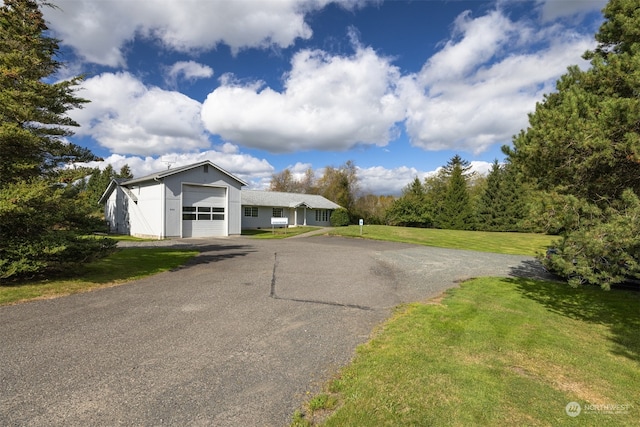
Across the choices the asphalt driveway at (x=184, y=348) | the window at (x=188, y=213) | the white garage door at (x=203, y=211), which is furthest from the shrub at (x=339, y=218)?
the asphalt driveway at (x=184, y=348)

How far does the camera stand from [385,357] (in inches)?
172

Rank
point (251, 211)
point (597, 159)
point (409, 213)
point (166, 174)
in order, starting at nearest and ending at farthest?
point (597, 159), point (166, 174), point (251, 211), point (409, 213)

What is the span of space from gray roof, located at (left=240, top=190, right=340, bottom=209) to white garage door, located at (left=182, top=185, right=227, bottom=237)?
7.82 metres

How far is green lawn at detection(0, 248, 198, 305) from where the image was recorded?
724 centimetres

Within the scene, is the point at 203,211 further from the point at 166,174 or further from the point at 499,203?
the point at 499,203

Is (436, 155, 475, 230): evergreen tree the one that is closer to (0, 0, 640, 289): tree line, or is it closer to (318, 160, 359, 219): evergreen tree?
(318, 160, 359, 219): evergreen tree

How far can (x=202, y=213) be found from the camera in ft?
80.8

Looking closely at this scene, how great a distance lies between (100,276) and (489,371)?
9.81 m

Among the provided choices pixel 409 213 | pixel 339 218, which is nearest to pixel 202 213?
pixel 339 218

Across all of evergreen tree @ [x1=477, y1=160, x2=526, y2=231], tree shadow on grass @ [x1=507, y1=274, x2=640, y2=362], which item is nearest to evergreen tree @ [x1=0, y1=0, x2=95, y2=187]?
tree shadow on grass @ [x1=507, y1=274, x2=640, y2=362]

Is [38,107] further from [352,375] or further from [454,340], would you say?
[454,340]

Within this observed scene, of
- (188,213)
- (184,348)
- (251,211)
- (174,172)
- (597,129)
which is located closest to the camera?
(184,348)

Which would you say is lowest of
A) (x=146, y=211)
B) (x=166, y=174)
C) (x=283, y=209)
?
(x=146, y=211)

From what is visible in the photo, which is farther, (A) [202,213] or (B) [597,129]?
(A) [202,213]
